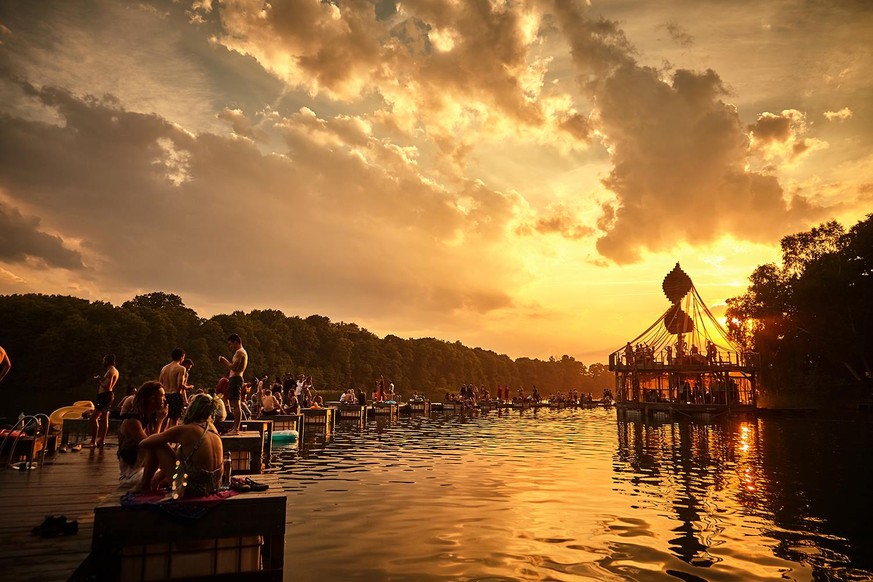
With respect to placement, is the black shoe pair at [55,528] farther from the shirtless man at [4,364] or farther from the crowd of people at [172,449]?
the shirtless man at [4,364]

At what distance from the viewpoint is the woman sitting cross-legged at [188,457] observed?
6680 millimetres

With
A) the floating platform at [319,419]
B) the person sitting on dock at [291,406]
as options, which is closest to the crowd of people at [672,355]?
the floating platform at [319,419]

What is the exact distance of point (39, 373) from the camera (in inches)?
2852

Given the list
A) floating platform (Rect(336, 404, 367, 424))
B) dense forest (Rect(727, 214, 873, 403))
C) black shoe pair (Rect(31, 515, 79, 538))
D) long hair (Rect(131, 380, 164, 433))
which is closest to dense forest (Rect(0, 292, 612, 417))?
floating platform (Rect(336, 404, 367, 424))

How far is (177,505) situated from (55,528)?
2092 millimetres

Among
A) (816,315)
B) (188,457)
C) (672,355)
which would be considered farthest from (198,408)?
(816,315)

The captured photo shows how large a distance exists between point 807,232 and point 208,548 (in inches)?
2844

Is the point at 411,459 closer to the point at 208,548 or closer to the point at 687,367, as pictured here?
the point at 208,548

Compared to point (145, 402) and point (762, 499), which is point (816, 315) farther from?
point (145, 402)

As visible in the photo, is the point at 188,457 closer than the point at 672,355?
Yes

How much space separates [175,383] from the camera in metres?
13.1

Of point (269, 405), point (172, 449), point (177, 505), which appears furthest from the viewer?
point (269, 405)

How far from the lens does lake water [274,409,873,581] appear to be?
840cm

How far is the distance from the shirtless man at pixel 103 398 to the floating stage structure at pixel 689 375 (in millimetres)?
42907
